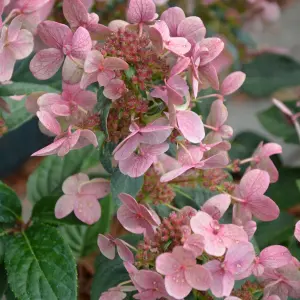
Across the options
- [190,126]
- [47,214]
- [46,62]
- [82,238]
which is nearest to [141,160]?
[190,126]

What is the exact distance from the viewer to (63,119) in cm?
77

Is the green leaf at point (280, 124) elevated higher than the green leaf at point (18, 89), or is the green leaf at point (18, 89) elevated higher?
the green leaf at point (18, 89)

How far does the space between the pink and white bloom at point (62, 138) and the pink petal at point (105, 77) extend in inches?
2.3

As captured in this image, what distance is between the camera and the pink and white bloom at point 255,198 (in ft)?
2.41

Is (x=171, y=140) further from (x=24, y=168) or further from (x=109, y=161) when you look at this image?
(x=24, y=168)

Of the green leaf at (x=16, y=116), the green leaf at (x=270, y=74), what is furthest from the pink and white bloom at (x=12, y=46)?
the green leaf at (x=270, y=74)

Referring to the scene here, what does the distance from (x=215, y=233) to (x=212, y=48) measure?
0.73ft

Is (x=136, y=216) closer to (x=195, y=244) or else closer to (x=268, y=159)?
(x=195, y=244)

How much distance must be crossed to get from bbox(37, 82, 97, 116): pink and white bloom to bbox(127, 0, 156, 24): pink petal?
112mm

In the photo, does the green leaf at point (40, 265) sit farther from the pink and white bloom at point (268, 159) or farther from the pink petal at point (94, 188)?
the pink and white bloom at point (268, 159)

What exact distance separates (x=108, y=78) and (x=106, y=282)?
0.32 metres

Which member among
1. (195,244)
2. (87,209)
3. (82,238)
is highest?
(195,244)

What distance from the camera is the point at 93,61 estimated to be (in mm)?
667

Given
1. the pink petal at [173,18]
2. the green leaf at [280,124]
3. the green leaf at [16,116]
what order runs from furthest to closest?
the green leaf at [280,124] < the green leaf at [16,116] < the pink petal at [173,18]
